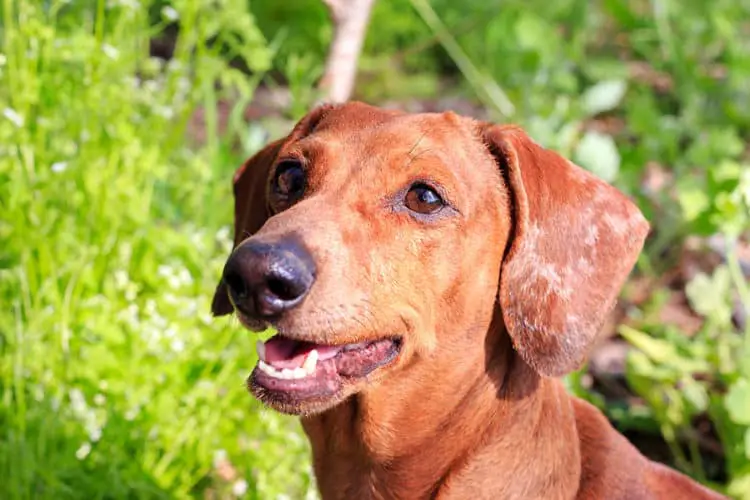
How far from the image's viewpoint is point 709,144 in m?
6.07

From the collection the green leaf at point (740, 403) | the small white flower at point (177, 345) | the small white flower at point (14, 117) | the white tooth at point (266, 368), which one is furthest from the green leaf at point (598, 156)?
the white tooth at point (266, 368)

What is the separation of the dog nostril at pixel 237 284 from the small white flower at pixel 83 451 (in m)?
1.46

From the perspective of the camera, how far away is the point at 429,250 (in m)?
3.02

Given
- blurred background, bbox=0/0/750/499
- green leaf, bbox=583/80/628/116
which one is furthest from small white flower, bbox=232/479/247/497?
green leaf, bbox=583/80/628/116

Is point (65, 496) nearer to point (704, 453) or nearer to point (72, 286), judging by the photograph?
point (72, 286)

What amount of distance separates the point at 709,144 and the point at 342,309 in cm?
379

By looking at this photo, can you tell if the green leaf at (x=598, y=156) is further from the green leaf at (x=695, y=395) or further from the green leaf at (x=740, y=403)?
the green leaf at (x=740, y=403)

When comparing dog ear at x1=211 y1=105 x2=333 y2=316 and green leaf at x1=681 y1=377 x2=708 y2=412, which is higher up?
dog ear at x1=211 y1=105 x2=333 y2=316

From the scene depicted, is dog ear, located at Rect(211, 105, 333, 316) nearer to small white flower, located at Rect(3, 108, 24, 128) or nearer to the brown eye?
the brown eye

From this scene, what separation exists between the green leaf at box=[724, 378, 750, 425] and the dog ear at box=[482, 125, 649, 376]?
1.23 m

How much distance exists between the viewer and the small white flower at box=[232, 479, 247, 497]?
4285 millimetres

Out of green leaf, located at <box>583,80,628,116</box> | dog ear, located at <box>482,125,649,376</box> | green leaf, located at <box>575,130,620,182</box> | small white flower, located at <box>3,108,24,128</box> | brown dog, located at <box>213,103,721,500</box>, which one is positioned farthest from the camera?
green leaf, located at <box>583,80,628,116</box>

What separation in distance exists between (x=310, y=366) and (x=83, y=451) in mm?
1368

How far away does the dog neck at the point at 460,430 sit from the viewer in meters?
3.12
